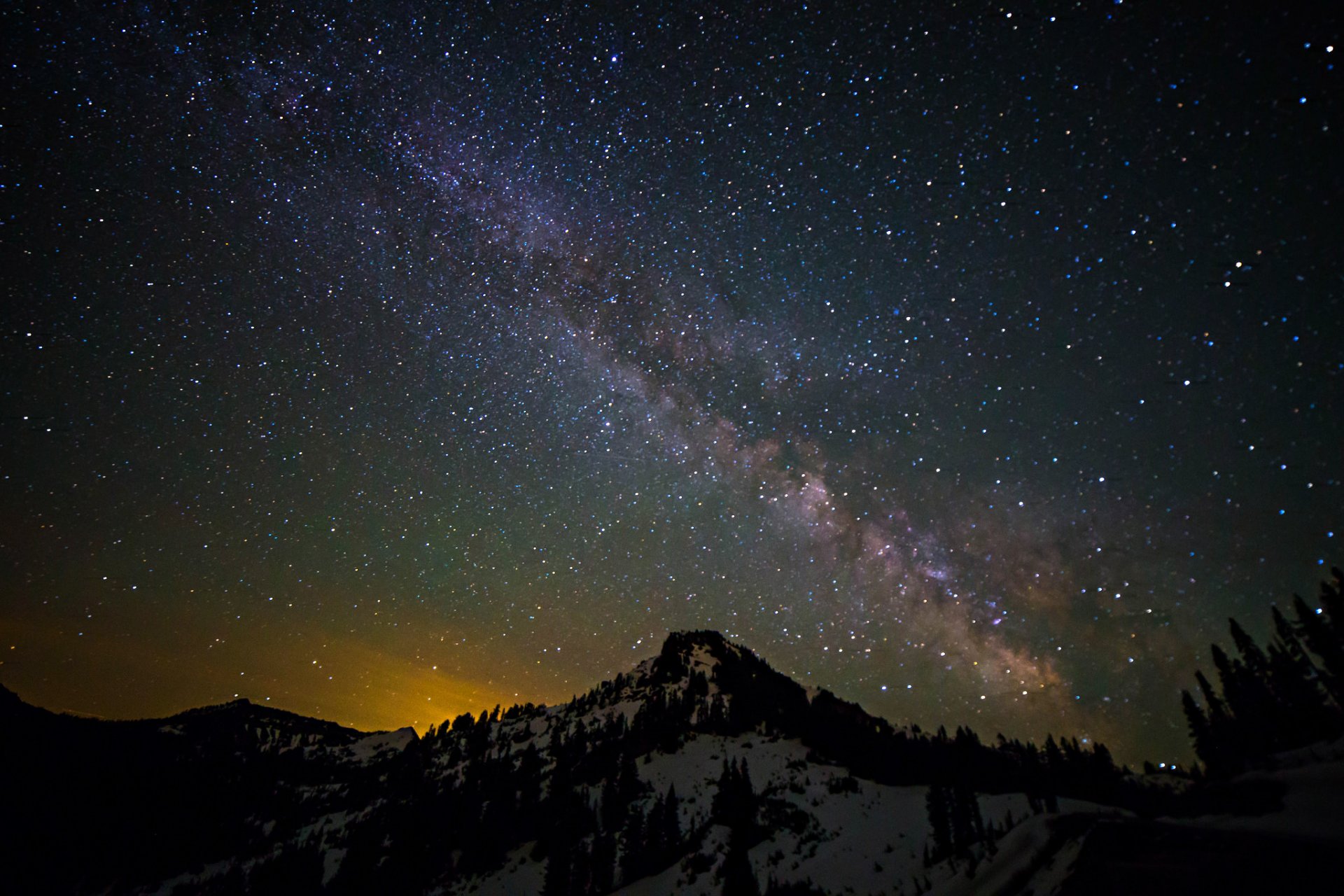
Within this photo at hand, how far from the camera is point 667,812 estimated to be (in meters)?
62.6

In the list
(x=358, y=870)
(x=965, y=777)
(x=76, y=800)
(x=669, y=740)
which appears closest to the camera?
(x=965, y=777)

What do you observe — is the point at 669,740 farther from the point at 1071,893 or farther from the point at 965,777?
the point at 1071,893

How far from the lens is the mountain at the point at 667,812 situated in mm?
17594

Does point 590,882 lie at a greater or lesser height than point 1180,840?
lesser

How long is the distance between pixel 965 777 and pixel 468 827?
2804 inches

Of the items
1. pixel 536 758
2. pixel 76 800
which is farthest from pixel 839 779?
pixel 76 800

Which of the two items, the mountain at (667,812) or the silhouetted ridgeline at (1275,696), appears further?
the silhouetted ridgeline at (1275,696)

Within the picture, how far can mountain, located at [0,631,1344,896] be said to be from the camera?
17.6 meters

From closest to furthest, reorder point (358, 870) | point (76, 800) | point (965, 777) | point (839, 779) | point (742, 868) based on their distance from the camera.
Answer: point (742, 868) < point (965, 777) < point (839, 779) < point (358, 870) < point (76, 800)

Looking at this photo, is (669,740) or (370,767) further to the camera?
(370,767)

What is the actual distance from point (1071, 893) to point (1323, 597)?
6988 centimetres

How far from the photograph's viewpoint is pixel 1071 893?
11.5 meters

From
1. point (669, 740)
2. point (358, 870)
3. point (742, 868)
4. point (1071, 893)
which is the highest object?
point (669, 740)

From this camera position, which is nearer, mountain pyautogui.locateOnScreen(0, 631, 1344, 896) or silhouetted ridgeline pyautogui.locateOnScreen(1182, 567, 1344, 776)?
mountain pyautogui.locateOnScreen(0, 631, 1344, 896)
